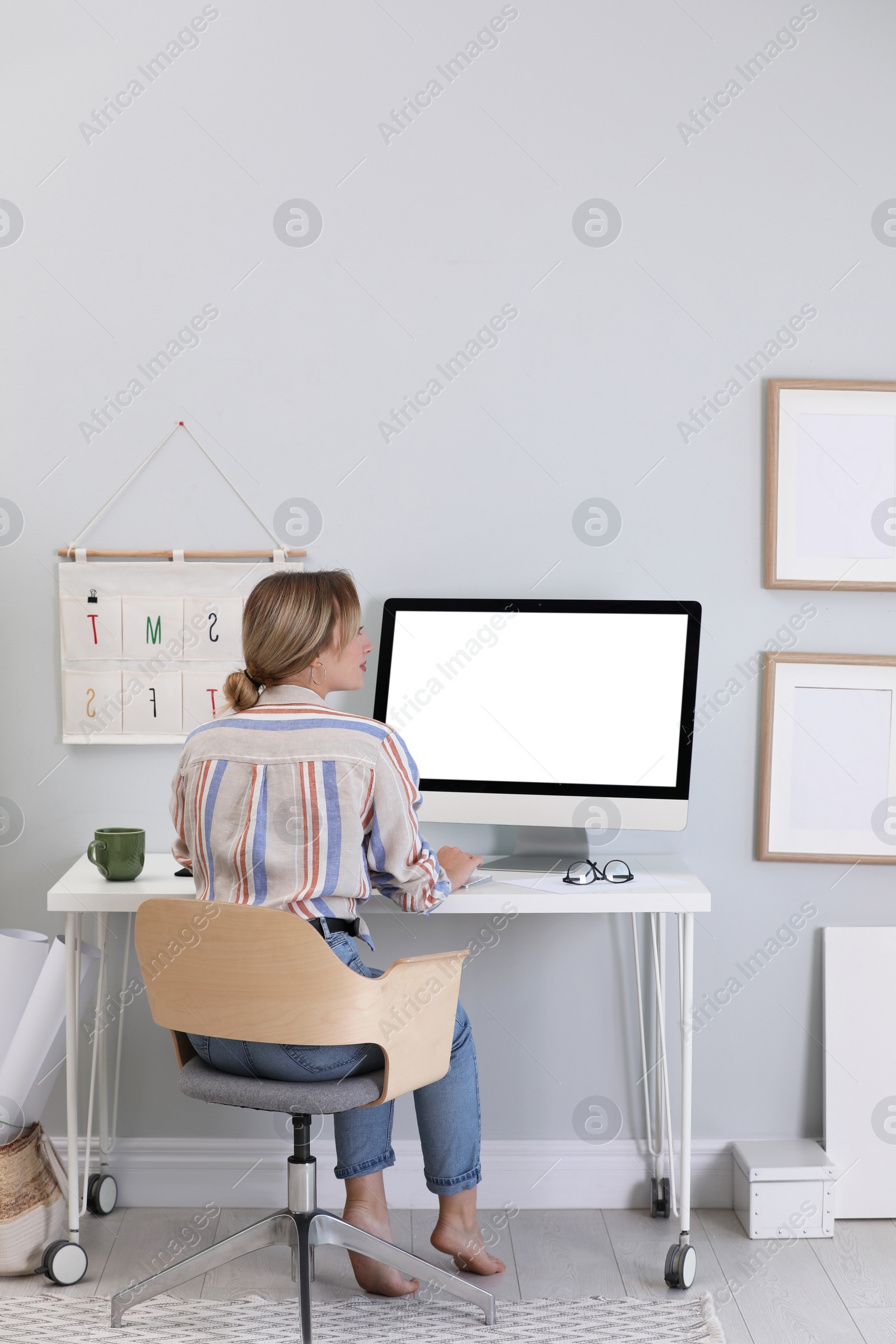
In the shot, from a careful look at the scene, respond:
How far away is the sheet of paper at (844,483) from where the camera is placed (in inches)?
92.7

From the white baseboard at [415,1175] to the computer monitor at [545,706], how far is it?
0.77m

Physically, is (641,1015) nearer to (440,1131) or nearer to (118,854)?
(440,1131)

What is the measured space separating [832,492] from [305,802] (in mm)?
1378

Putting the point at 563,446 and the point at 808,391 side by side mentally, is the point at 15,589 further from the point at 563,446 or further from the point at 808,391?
the point at 808,391

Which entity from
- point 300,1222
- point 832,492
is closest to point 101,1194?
point 300,1222

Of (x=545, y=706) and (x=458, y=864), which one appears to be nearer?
(x=458, y=864)

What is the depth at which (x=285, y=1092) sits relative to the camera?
1.63 meters

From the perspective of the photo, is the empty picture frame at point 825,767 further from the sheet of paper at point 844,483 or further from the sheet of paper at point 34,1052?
the sheet of paper at point 34,1052

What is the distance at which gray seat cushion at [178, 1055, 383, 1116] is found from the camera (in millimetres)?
1625

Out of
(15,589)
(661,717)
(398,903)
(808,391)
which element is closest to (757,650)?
(661,717)

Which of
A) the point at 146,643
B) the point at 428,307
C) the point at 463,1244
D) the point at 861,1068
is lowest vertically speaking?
the point at 463,1244

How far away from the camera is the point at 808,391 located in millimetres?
2348

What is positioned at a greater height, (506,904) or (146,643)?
(146,643)

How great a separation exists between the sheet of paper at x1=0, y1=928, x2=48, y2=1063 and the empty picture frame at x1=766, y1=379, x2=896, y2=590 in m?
1.69
